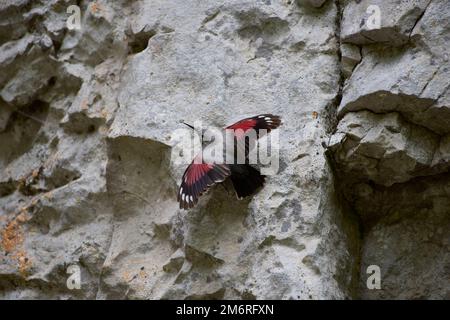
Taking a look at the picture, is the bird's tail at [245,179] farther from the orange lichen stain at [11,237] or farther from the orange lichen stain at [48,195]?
the orange lichen stain at [11,237]

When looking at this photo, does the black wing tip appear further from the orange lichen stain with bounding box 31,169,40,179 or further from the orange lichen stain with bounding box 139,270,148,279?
the orange lichen stain with bounding box 31,169,40,179

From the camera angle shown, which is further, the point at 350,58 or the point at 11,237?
the point at 11,237

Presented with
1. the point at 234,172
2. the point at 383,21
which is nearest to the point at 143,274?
the point at 234,172

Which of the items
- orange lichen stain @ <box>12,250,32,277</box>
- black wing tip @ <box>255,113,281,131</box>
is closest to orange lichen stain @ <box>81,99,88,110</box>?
orange lichen stain @ <box>12,250,32,277</box>

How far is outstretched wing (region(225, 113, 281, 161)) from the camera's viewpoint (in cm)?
377

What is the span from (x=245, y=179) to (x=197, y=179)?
250mm

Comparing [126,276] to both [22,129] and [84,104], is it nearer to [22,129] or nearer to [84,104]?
[84,104]

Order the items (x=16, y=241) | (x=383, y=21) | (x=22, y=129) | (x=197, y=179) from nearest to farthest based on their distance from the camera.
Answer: (x=197, y=179) < (x=383, y=21) < (x=16, y=241) < (x=22, y=129)

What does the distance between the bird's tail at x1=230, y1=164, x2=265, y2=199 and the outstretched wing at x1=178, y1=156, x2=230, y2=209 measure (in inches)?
3.1

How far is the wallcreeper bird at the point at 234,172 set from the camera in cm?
360

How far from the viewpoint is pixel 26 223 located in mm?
4531

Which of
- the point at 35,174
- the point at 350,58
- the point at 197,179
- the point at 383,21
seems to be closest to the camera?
the point at 197,179

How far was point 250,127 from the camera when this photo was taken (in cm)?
377

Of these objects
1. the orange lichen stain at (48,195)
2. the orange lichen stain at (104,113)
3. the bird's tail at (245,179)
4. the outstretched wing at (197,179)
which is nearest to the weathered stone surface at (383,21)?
the bird's tail at (245,179)
